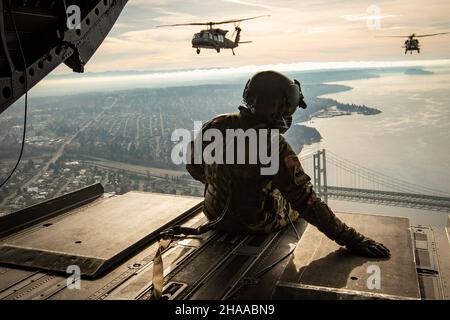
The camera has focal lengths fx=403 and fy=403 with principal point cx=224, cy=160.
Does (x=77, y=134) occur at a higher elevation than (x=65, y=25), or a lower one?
lower

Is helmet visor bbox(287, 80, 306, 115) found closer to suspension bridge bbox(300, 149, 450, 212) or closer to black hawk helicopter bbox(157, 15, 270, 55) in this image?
black hawk helicopter bbox(157, 15, 270, 55)

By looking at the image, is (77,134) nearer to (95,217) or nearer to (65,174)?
(65,174)

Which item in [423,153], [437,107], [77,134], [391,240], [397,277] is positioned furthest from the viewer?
[437,107]

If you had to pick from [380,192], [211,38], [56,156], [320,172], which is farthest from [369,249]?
[380,192]

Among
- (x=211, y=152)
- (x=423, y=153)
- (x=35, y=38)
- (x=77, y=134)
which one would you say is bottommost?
(x=423, y=153)

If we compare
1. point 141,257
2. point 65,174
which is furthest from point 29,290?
point 65,174

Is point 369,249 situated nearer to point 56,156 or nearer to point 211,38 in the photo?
point 211,38

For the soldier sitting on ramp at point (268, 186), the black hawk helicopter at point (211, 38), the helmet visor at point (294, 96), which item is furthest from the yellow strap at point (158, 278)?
the black hawk helicopter at point (211, 38)

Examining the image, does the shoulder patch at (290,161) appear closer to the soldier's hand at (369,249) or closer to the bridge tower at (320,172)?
the soldier's hand at (369,249)
